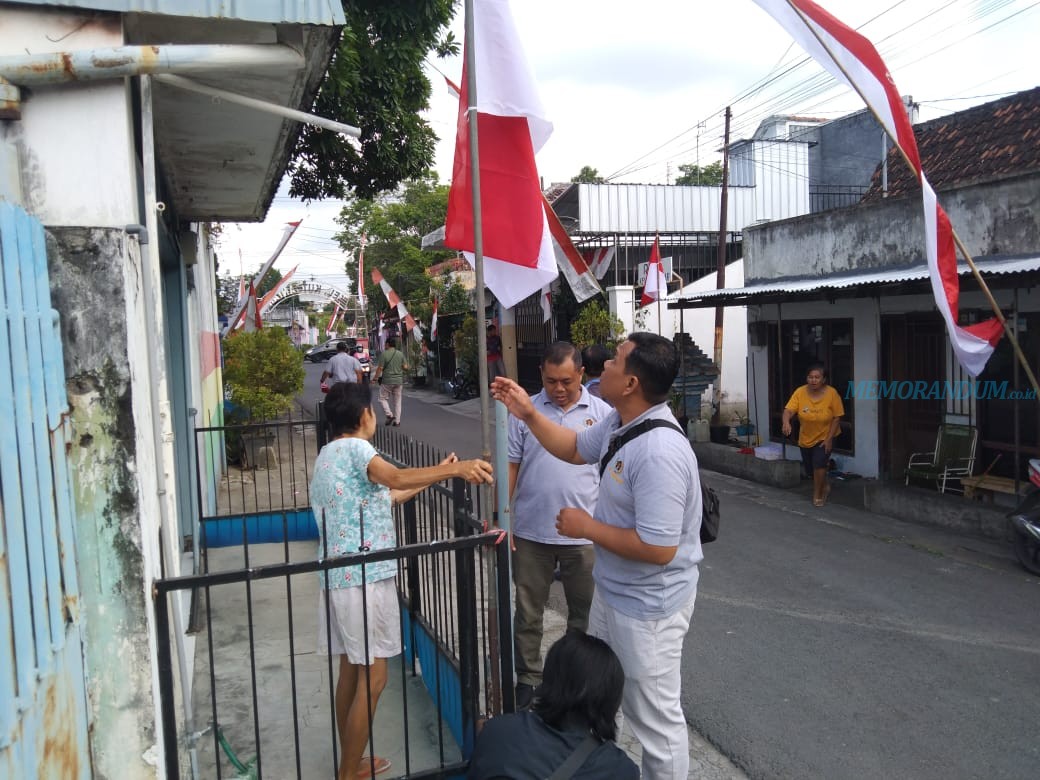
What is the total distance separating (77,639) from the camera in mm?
2471

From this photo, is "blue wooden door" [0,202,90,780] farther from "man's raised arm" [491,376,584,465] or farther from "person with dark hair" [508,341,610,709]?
"person with dark hair" [508,341,610,709]

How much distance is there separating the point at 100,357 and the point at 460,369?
2039 cm

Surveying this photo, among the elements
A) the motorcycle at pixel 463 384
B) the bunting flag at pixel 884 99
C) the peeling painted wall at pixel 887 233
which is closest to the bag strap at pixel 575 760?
the bunting flag at pixel 884 99

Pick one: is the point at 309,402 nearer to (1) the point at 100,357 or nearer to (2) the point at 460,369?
(2) the point at 460,369

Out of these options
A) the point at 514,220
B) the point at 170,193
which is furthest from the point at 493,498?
the point at 170,193

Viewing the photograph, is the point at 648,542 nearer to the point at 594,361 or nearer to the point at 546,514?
the point at 546,514

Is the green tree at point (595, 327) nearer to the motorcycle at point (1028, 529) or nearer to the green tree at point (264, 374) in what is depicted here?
the green tree at point (264, 374)

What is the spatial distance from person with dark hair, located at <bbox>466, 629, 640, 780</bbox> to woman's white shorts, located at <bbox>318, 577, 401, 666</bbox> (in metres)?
1.09

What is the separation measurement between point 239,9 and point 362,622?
229cm

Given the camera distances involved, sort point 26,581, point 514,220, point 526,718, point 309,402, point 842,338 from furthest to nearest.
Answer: point 309,402
point 842,338
point 514,220
point 526,718
point 26,581

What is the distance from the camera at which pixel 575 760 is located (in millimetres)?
2311

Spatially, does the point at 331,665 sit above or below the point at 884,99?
below

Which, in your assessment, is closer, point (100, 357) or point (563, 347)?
point (100, 357)

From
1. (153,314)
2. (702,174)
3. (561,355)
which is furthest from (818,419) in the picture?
(702,174)
